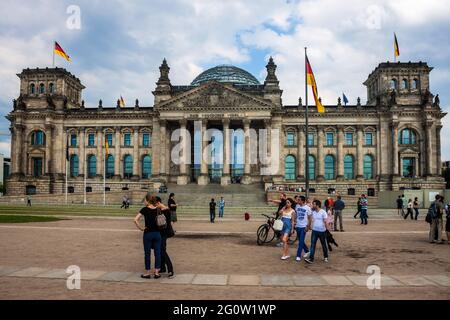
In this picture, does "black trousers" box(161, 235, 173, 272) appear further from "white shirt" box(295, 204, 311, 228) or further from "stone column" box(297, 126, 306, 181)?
"stone column" box(297, 126, 306, 181)

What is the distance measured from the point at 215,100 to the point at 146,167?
60.2 feet

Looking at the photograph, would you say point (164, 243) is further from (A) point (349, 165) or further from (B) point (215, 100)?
(A) point (349, 165)

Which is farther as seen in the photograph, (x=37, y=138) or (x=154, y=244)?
(x=37, y=138)

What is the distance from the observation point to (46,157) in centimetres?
7538

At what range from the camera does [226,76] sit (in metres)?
84.1

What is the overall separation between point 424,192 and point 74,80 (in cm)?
6634

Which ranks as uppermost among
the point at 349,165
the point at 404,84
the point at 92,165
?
the point at 404,84

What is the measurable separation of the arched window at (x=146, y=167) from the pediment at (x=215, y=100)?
11.2 meters

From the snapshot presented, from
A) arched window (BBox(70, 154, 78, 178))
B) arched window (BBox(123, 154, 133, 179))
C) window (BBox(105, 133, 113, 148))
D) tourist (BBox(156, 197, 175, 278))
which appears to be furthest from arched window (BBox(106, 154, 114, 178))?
tourist (BBox(156, 197, 175, 278))

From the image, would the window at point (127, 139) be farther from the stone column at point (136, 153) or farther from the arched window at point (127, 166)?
the arched window at point (127, 166)

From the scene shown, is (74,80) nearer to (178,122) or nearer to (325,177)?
(178,122)

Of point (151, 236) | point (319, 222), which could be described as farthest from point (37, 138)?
point (151, 236)

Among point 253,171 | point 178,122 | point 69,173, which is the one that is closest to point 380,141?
point 253,171

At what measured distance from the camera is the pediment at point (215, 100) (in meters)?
68.9
